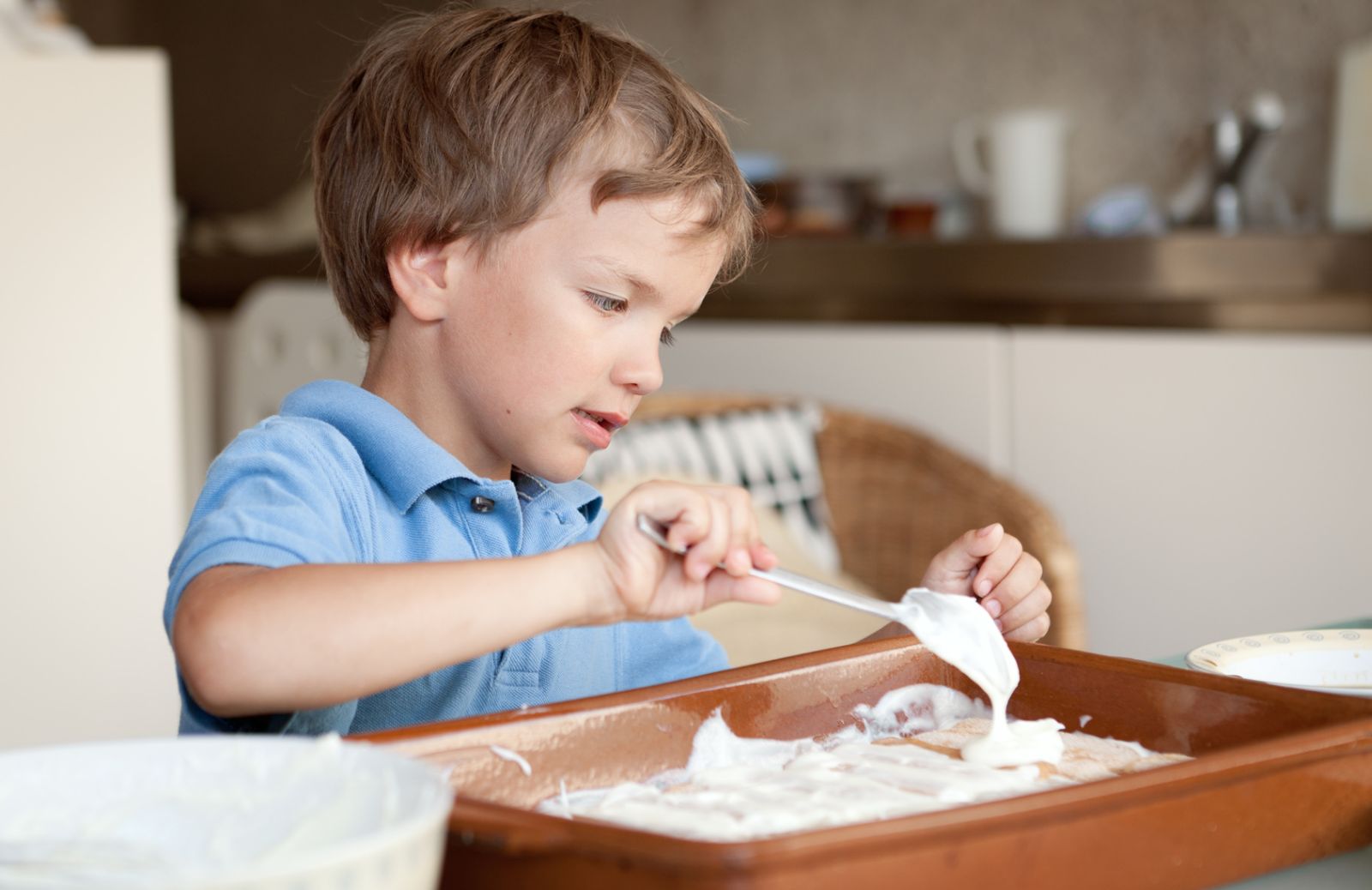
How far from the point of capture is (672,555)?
2.30ft

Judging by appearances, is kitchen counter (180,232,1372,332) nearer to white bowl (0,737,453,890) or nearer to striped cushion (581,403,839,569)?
striped cushion (581,403,839,569)

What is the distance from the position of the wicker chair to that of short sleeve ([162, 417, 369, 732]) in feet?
4.39

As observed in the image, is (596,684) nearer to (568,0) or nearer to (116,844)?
(116,844)

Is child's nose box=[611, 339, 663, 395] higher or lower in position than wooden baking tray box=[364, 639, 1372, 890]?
higher

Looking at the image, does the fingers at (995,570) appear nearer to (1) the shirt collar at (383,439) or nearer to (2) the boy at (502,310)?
(2) the boy at (502,310)

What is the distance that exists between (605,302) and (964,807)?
53 centimetres

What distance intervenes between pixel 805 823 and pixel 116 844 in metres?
0.25

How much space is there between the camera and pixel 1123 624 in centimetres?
238

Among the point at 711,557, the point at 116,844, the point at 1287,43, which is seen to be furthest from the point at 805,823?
the point at 1287,43

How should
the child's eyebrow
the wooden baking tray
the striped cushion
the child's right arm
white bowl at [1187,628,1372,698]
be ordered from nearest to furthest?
the wooden baking tray, the child's right arm, white bowl at [1187,628,1372,698], the child's eyebrow, the striped cushion

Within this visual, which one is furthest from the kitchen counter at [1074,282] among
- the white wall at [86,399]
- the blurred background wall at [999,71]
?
the white wall at [86,399]

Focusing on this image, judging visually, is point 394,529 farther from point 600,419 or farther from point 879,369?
point 879,369

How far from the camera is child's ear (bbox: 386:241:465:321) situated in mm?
991

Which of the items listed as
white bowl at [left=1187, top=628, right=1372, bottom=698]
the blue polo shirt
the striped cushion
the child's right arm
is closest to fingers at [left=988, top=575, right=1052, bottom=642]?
white bowl at [left=1187, top=628, right=1372, bottom=698]
